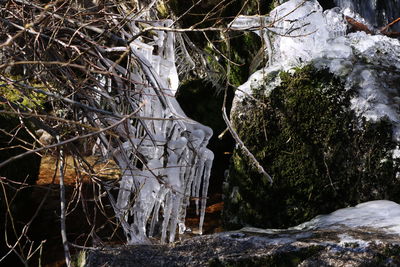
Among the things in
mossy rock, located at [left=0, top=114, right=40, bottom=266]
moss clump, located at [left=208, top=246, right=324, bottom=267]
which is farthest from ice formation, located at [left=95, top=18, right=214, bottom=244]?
mossy rock, located at [left=0, top=114, right=40, bottom=266]

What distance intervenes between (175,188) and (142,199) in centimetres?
24

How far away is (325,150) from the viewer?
13.8 ft

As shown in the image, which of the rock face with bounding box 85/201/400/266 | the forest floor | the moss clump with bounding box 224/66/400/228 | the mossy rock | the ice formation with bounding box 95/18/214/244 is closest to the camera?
the rock face with bounding box 85/201/400/266

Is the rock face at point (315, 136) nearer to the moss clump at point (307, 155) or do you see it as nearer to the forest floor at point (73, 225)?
the moss clump at point (307, 155)

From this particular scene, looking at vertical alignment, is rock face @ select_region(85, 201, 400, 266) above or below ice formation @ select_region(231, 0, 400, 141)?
below

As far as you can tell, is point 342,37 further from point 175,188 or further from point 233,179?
point 175,188

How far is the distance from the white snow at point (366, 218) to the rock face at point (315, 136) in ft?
0.55

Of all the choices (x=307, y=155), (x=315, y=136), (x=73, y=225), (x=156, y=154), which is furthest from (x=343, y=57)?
(x=73, y=225)

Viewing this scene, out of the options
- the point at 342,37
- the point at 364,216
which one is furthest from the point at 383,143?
the point at 342,37

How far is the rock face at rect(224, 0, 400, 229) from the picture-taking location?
13.5 feet

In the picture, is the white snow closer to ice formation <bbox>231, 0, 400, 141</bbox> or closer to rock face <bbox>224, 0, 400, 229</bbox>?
rock face <bbox>224, 0, 400, 229</bbox>

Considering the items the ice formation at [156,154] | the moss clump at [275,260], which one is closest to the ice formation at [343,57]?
the ice formation at [156,154]

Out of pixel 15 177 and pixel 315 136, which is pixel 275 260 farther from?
pixel 15 177

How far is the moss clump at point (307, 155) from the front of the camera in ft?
13.5
